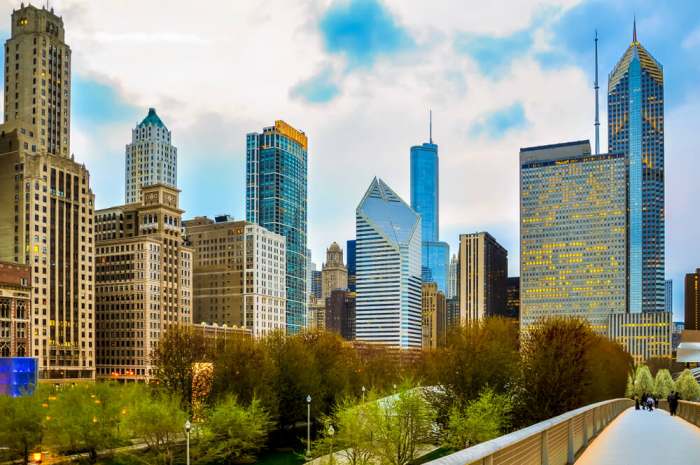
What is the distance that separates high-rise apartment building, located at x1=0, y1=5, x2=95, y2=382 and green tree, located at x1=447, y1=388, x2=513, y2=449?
11905 centimetres

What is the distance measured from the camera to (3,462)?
64.4 m

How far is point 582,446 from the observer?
21.0 meters

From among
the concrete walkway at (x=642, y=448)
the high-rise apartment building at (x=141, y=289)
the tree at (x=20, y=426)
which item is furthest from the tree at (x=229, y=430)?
the high-rise apartment building at (x=141, y=289)

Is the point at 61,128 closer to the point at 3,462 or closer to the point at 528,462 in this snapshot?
the point at 3,462

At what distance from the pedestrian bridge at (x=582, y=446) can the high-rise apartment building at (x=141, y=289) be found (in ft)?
514

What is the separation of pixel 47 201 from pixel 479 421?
133m

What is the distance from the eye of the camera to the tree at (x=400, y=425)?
4175 centimetres

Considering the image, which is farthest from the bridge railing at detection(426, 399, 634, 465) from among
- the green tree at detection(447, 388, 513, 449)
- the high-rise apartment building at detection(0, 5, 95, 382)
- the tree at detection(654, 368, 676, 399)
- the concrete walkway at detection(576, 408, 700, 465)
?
the high-rise apartment building at detection(0, 5, 95, 382)

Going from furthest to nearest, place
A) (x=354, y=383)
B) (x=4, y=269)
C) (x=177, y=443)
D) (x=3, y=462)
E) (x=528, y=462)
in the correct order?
1. (x=4, y=269)
2. (x=354, y=383)
3. (x=177, y=443)
4. (x=3, y=462)
5. (x=528, y=462)

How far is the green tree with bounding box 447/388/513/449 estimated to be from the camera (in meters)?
44.7

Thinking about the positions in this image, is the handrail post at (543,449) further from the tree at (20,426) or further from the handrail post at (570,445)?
the tree at (20,426)

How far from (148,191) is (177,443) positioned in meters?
135

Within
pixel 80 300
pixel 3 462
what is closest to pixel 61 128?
pixel 80 300

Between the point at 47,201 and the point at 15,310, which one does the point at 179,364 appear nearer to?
the point at 15,310
